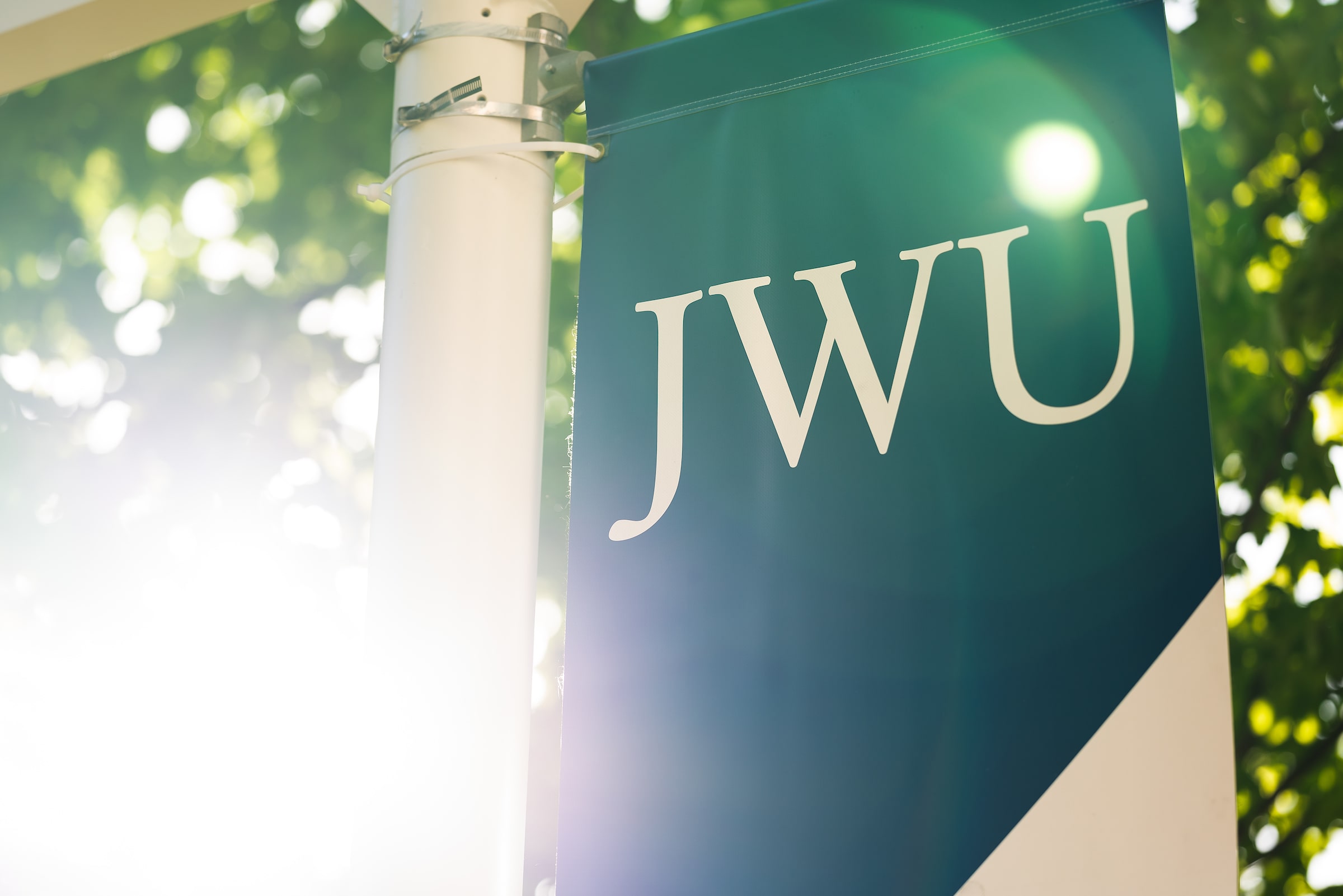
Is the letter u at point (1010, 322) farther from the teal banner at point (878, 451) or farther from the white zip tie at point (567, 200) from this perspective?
the white zip tie at point (567, 200)

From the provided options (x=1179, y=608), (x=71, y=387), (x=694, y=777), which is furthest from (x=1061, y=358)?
(x=71, y=387)

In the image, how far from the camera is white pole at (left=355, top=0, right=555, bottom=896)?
1.05 metres

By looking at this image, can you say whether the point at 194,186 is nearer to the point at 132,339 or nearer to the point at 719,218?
the point at 132,339

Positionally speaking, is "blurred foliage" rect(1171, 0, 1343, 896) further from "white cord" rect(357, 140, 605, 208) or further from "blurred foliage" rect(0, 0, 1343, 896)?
"white cord" rect(357, 140, 605, 208)

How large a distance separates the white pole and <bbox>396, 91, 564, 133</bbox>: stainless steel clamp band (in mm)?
11

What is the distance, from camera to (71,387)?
9.74ft

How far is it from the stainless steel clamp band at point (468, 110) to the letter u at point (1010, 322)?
0.60 meters

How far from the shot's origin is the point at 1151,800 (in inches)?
30.9

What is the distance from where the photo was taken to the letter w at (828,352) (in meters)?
0.94

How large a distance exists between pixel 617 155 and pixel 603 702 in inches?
25.6

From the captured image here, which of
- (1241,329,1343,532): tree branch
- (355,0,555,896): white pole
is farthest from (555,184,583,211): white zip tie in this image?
(1241,329,1343,532): tree branch

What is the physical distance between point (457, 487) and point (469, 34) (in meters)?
0.59

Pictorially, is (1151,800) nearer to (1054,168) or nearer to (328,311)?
(1054,168)

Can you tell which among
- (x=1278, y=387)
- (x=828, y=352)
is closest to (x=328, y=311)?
(x=828, y=352)
